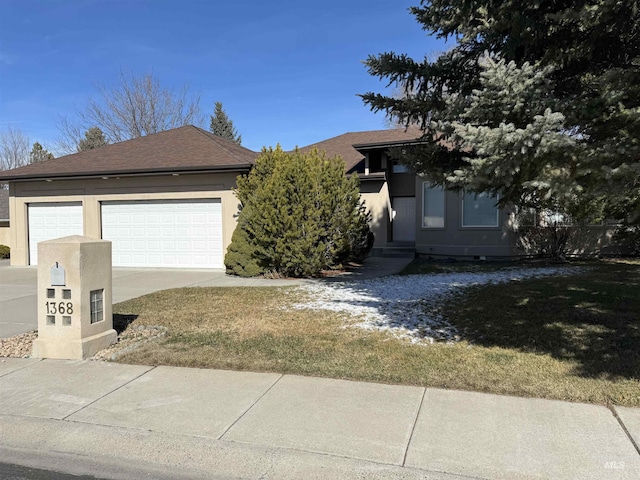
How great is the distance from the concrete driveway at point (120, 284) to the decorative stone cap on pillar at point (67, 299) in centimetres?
149

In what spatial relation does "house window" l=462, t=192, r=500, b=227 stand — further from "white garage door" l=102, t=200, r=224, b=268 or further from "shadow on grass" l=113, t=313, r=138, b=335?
"shadow on grass" l=113, t=313, r=138, b=335

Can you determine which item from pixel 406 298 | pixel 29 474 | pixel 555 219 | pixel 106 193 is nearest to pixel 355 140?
pixel 555 219

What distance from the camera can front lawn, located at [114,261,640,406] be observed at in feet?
15.2

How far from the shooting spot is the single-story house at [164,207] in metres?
14.2

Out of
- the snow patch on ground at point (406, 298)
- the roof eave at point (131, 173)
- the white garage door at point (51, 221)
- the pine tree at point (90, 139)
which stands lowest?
the snow patch on ground at point (406, 298)

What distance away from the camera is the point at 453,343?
595 cm

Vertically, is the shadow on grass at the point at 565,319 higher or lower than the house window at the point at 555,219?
lower

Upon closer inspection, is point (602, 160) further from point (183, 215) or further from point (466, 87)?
point (183, 215)

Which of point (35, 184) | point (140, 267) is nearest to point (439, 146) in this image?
point (140, 267)

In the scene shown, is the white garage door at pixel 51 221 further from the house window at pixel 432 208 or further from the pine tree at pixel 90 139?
the pine tree at pixel 90 139

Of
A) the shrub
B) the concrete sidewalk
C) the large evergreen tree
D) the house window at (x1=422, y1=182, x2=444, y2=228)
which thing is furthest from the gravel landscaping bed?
the house window at (x1=422, y1=182, x2=444, y2=228)

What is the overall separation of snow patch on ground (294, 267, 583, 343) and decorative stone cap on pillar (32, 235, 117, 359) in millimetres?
3657

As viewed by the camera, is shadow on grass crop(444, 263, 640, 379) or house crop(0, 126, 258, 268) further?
house crop(0, 126, 258, 268)

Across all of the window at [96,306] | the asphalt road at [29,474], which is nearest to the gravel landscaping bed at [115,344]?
the window at [96,306]
